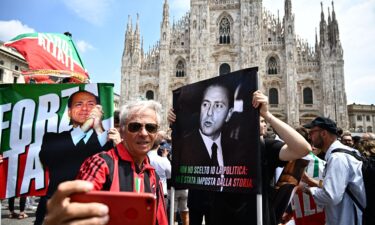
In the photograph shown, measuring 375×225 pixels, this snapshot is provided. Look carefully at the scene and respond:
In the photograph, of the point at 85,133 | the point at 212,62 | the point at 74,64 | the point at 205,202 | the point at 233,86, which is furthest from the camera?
A: the point at 212,62

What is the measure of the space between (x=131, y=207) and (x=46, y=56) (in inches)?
149

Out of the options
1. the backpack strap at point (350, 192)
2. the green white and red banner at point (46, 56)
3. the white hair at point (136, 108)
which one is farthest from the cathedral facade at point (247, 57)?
the white hair at point (136, 108)

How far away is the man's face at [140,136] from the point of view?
5.35 feet

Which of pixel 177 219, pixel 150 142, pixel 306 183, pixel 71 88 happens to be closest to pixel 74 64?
pixel 71 88

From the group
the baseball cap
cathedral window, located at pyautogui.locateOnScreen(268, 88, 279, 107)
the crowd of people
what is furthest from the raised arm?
cathedral window, located at pyautogui.locateOnScreen(268, 88, 279, 107)

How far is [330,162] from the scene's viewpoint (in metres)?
2.59

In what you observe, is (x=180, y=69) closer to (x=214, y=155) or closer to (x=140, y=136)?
(x=214, y=155)

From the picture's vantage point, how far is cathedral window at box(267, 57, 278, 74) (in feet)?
89.9

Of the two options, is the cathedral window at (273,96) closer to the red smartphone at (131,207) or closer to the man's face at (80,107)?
the man's face at (80,107)

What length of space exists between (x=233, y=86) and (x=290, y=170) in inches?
35.0

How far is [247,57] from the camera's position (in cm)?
2703

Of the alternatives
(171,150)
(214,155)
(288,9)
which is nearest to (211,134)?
(214,155)

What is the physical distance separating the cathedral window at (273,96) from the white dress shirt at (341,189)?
25334 millimetres

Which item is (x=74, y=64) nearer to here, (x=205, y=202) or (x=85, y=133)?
(x=85, y=133)
